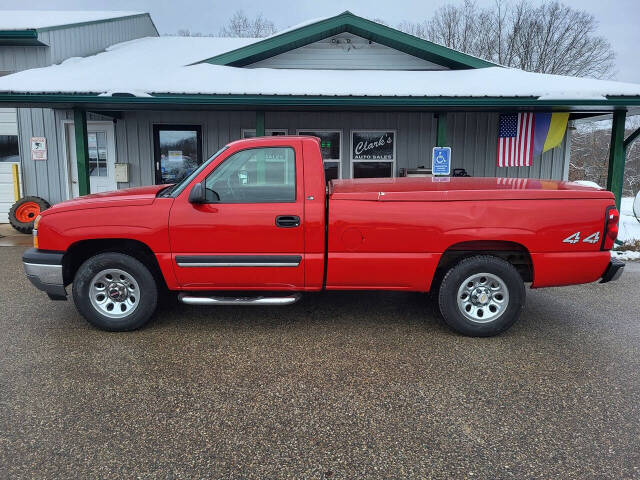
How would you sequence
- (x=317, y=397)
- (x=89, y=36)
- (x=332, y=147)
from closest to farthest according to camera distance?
(x=317, y=397) < (x=332, y=147) < (x=89, y=36)

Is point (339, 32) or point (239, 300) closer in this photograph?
point (239, 300)

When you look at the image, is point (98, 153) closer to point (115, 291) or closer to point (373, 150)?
point (373, 150)

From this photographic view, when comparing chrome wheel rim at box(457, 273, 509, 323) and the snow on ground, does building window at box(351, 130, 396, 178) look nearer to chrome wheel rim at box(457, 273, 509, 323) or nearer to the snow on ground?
the snow on ground

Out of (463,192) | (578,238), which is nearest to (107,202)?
(463,192)

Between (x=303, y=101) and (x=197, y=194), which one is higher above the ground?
(x=303, y=101)

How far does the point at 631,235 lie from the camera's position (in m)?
10.9

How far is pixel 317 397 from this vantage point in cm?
346

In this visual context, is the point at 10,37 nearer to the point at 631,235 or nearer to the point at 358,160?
the point at 358,160

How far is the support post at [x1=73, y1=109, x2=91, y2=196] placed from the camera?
929cm

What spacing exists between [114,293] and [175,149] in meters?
7.86

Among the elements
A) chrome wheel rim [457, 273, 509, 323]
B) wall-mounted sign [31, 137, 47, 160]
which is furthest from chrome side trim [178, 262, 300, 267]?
wall-mounted sign [31, 137, 47, 160]

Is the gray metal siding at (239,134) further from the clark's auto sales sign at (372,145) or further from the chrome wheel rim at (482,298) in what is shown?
the chrome wheel rim at (482,298)

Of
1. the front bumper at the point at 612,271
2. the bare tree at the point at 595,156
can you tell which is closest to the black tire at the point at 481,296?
the front bumper at the point at 612,271

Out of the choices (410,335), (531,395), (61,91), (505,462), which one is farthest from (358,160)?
(505,462)
